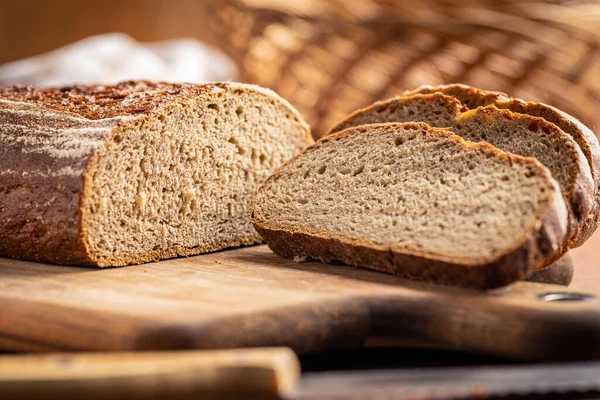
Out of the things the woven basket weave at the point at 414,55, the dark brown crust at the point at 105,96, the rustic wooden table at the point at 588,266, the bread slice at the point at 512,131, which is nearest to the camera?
the bread slice at the point at 512,131

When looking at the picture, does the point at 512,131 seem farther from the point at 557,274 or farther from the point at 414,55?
the point at 414,55

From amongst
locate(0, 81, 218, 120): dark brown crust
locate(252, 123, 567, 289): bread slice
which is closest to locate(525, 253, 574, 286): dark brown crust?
locate(252, 123, 567, 289): bread slice

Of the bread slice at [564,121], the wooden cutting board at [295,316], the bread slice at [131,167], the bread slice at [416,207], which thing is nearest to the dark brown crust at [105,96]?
the bread slice at [131,167]

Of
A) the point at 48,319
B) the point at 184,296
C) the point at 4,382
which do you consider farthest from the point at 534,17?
the point at 4,382

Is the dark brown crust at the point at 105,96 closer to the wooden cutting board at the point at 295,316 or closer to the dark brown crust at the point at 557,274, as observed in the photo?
the wooden cutting board at the point at 295,316

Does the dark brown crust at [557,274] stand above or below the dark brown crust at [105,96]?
below

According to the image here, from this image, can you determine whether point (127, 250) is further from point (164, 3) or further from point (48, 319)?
point (164, 3)
